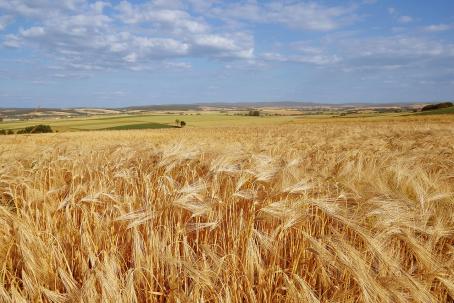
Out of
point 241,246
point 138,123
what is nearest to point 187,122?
point 138,123

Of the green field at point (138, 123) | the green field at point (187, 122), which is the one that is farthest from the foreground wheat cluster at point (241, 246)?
the green field at point (138, 123)

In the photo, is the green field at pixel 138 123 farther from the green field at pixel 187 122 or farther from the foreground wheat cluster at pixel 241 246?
the foreground wheat cluster at pixel 241 246

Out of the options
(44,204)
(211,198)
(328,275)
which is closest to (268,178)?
(211,198)

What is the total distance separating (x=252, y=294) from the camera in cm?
156

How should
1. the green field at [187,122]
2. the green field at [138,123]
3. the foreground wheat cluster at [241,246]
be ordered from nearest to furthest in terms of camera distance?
the foreground wheat cluster at [241,246] → the green field at [187,122] → the green field at [138,123]

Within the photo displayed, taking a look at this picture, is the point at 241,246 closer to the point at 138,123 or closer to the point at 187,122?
the point at 187,122

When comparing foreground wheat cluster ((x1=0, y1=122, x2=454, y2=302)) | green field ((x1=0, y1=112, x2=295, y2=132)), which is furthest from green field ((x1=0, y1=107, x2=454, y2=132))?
foreground wheat cluster ((x1=0, y1=122, x2=454, y2=302))

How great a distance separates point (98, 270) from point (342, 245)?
1061 mm

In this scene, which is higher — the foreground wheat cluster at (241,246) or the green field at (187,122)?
the foreground wheat cluster at (241,246)

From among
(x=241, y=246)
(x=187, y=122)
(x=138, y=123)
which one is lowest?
(x=138, y=123)

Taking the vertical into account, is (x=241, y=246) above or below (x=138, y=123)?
above

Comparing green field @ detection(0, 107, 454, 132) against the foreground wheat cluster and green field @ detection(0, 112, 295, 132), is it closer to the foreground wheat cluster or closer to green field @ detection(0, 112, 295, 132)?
green field @ detection(0, 112, 295, 132)

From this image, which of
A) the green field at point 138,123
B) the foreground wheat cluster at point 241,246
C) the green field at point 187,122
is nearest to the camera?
the foreground wheat cluster at point 241,246

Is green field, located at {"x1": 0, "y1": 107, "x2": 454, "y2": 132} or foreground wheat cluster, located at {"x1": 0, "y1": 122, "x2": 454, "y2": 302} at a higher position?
foreground wheat cluster, located at {"x1": 0, "y1": 122, "x2": 454, "y2": 302}
